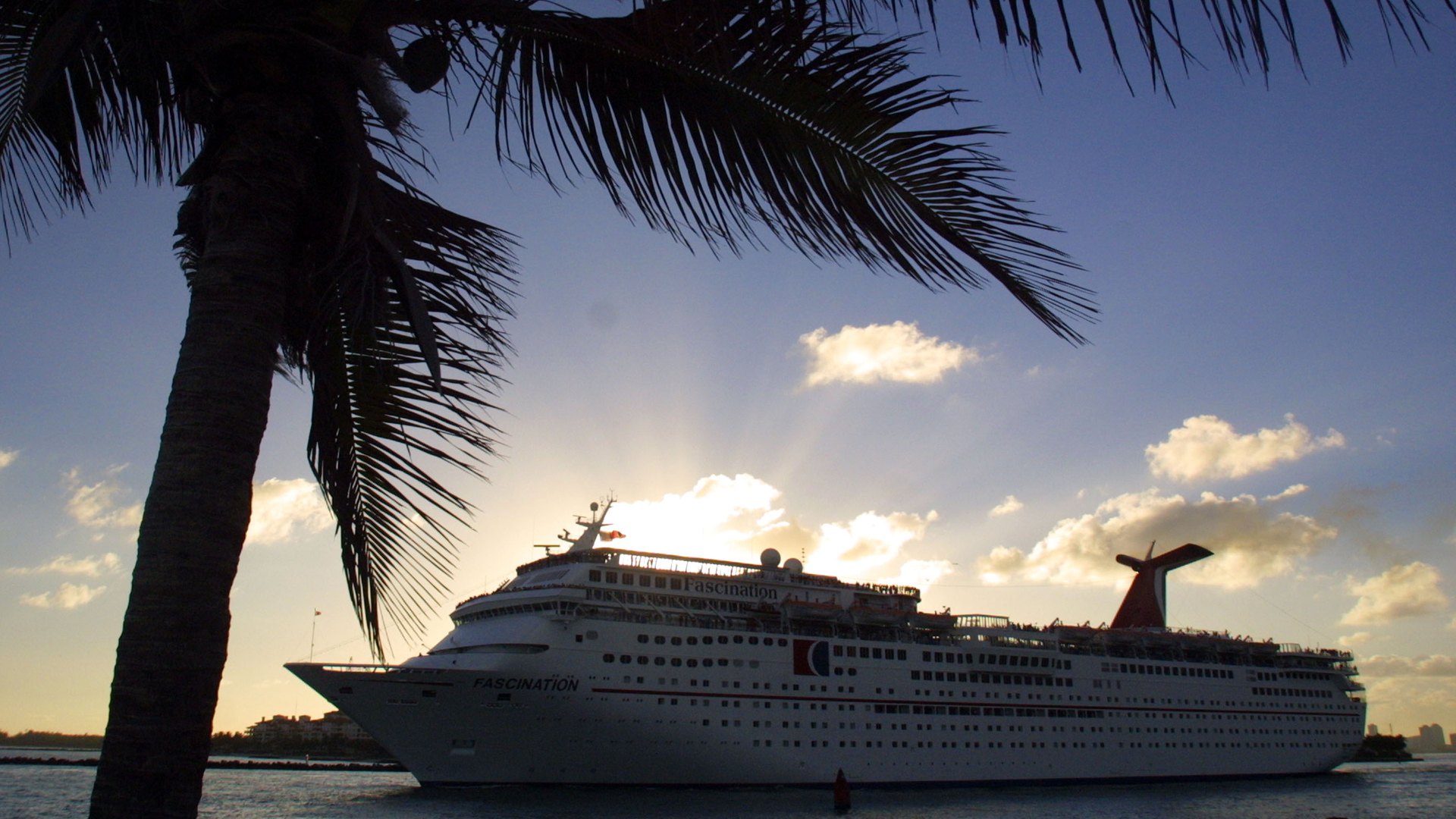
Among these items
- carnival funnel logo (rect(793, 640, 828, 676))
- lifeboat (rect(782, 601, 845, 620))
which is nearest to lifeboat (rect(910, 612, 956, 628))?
lifeboat (rect(782, 601, 845, 620))

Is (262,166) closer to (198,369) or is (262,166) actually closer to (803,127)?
(198,369)

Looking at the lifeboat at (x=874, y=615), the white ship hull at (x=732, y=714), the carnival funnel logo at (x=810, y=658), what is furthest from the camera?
the lifeboat at (x=874, y=615)

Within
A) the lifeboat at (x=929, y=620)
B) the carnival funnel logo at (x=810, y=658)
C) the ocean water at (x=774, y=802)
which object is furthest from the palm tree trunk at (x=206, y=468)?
the lifeboat at (x=929, y=620)

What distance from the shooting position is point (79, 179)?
3.39 m

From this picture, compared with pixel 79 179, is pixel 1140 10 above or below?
below

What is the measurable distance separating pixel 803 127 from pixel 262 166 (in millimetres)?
1611

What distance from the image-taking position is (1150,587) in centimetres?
5522

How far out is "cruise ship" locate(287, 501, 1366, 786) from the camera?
27.7m

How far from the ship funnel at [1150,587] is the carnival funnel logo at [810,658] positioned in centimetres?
3013

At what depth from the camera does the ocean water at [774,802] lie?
26.1 metres

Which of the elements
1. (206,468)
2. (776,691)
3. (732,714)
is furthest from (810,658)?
(206,468)

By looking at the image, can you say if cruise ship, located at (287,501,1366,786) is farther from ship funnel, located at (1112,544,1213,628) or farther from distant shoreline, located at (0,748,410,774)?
distant shoreline, located at (0,748,410,774)

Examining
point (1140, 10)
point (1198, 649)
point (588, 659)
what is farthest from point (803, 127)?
point (1198, 649)

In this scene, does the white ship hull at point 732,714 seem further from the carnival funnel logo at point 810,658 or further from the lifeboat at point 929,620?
the lifeboat at point 929,620
